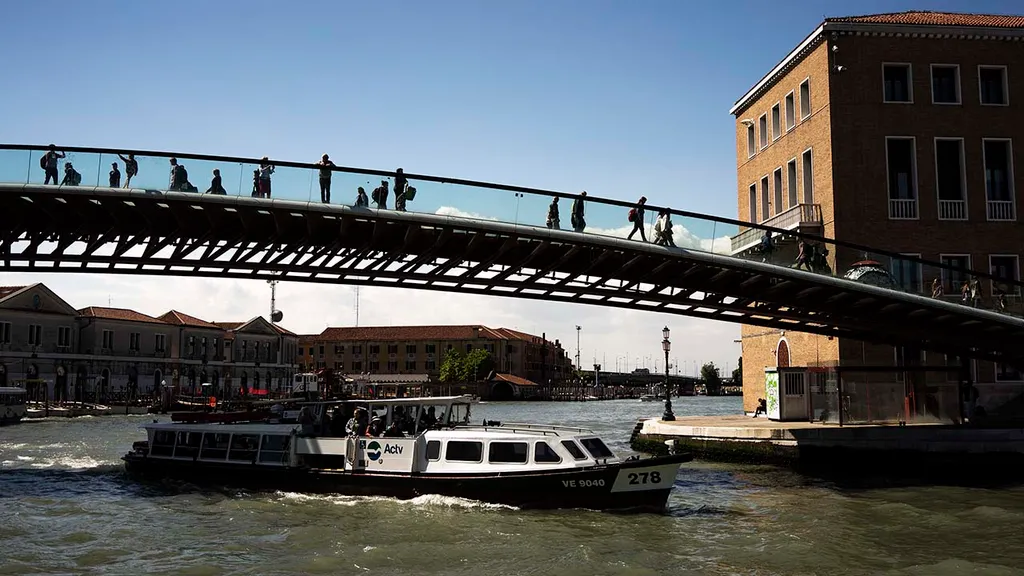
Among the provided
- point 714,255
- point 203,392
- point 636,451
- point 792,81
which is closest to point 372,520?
point 714,255

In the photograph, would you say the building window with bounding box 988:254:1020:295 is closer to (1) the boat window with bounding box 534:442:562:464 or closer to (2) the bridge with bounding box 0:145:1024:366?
(2) the bridge with bounding box 0:145:1024:366

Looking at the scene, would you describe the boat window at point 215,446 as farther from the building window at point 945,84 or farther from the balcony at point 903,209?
the building window at point 945,84

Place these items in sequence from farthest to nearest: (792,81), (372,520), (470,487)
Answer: (792,81), (470,487), (372,520)

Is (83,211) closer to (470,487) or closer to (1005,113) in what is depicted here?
(470,487)

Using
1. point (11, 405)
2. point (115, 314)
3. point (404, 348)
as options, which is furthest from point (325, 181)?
point (404, 348)

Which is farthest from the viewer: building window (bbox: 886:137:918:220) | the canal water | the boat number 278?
building window (bbox: 886:137:918:220)

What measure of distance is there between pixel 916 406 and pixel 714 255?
11.4 m

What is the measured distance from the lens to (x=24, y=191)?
69.0 feet

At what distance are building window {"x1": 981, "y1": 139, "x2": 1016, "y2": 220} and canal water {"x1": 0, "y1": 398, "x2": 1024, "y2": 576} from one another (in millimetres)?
14329

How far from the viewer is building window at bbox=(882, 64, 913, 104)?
3391cm

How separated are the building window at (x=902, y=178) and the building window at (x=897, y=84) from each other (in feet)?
5.00

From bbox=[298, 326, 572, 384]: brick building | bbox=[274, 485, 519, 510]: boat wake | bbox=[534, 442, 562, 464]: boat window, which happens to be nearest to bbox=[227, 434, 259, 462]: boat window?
bbox=[274, 485, 519, 510]: boat wake

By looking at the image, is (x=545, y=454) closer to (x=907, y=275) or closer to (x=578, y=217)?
(x=578, y=217)

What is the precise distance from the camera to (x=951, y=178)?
3388 centimetres
